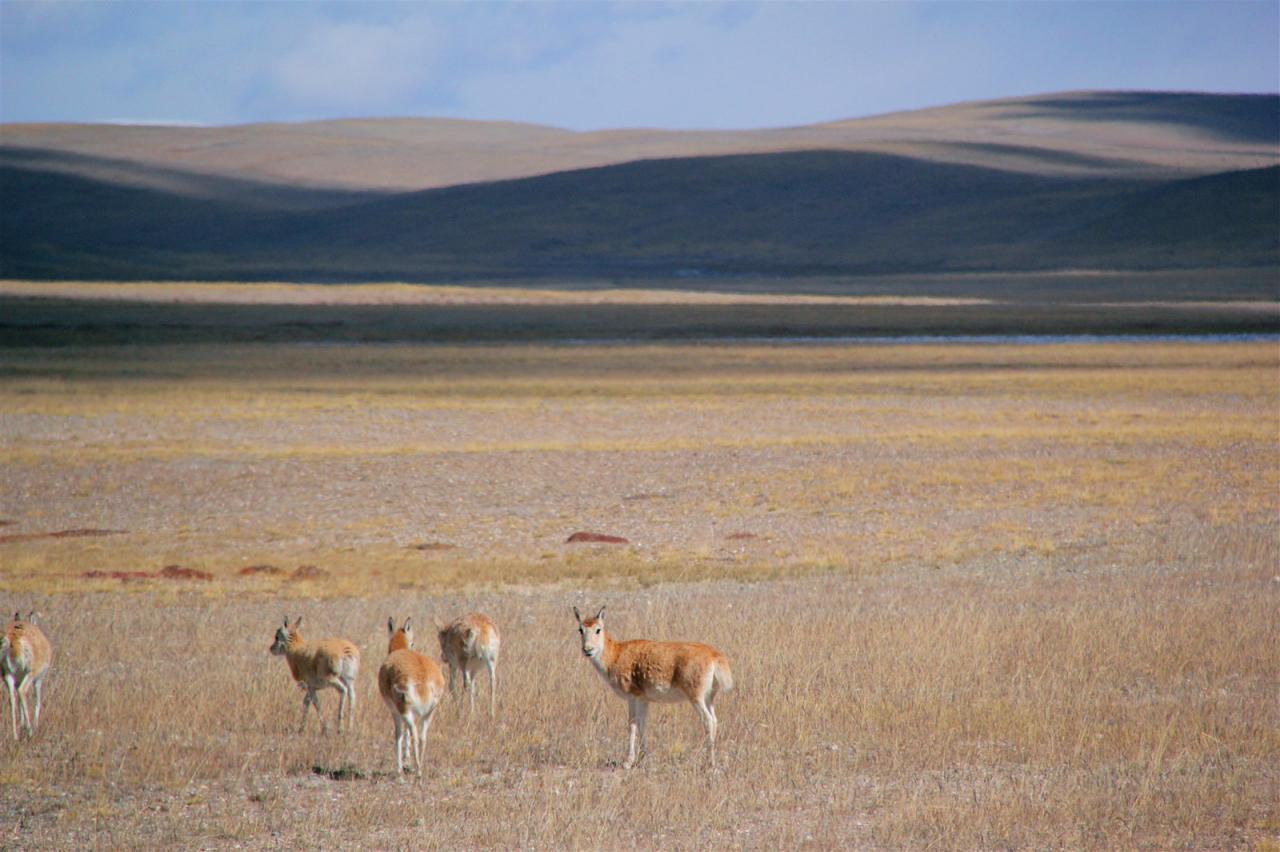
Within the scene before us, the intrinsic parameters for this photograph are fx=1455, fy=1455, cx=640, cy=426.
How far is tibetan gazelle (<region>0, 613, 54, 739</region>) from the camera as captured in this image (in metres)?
9.36

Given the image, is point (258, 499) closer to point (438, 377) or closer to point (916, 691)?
point (916, 691)

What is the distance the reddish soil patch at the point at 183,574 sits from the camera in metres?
17.7

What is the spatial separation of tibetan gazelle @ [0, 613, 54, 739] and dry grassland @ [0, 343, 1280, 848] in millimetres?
203

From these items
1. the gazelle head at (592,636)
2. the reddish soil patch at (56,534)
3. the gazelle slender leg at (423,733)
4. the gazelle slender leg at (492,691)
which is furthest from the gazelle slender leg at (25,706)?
the reddish soil patch at (56,534)

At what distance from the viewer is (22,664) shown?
371 inches

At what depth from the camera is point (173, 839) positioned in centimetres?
764

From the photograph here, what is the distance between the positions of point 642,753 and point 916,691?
261 centimetres

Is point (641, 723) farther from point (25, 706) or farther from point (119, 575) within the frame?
point (119, 575)

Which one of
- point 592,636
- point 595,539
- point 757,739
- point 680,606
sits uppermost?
point 592,636

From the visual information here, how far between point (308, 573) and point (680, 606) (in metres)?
5.51

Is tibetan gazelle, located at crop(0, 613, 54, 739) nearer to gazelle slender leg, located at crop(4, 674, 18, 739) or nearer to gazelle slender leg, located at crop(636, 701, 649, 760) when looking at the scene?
gazelle slender leg, located at crop(4, 674, 18, 739)

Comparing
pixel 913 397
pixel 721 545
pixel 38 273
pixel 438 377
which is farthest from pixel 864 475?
pixel 38 273

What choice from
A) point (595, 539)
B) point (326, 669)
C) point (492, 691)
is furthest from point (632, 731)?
point (595, 539)

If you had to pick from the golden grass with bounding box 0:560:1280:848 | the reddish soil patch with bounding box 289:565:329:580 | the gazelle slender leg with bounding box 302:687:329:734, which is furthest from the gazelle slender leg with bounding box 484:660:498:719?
the reddish soil patch with bounding box 289:565:329:580
